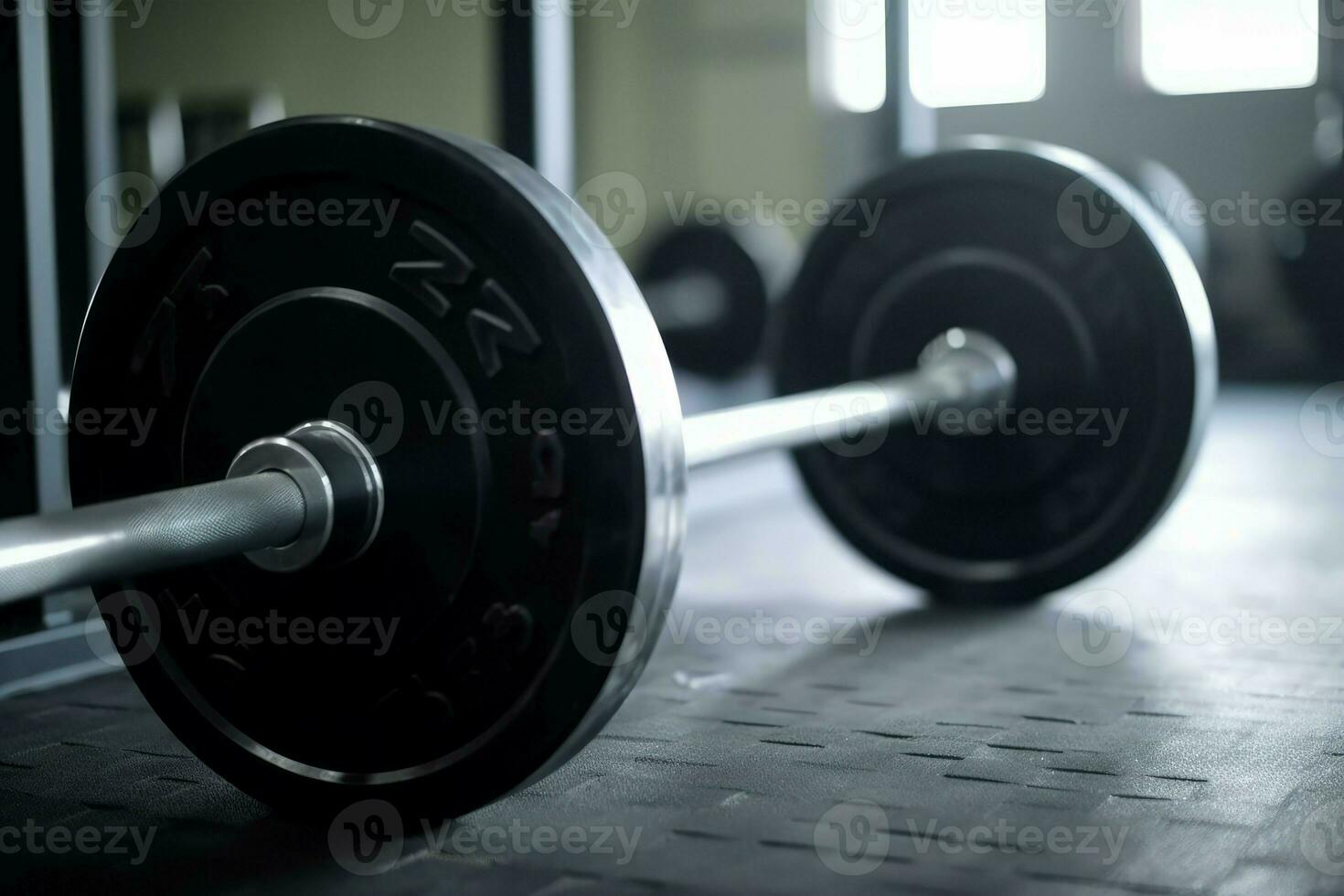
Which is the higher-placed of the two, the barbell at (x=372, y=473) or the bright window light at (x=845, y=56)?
the bright window light at (x=845, y=56)

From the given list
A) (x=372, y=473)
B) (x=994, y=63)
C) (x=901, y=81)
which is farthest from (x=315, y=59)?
(x=372, y=473)

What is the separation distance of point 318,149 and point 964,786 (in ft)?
2.27

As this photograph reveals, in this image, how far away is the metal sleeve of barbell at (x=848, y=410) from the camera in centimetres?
141

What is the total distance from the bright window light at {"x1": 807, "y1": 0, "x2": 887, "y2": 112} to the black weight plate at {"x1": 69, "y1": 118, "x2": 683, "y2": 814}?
5043mm

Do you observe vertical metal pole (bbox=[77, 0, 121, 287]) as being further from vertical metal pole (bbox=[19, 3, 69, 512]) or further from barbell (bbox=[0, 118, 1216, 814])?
barbell (bbox=[0, 118, 1216, 814])

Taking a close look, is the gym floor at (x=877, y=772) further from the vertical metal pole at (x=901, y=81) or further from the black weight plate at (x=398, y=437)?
the vertical metal pole at (x=901, y=81)

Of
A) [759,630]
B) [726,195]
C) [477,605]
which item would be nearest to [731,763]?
[477,605]

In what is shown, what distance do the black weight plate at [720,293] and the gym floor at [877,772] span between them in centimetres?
162

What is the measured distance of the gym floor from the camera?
3.11ft

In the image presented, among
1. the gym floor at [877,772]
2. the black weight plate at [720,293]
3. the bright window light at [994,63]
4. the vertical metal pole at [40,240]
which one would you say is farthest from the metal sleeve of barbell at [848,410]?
the bright window light at [994,63]

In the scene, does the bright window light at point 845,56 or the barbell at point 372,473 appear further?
the bright window light at point 845,56

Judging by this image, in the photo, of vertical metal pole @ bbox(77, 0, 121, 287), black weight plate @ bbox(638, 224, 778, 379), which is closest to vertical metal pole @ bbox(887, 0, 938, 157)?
black weight plate @ bbox(638, 224, 778, 379)

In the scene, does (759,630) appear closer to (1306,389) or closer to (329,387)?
(329,387)

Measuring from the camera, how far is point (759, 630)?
174 centimetres
